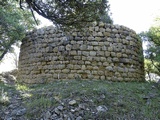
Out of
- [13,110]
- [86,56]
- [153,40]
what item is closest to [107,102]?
[13,110]

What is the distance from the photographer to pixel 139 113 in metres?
4.84

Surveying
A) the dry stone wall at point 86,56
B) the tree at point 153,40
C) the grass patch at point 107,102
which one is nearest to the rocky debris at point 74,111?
the grass patch at point 107,102

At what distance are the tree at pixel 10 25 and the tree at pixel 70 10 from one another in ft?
15.9

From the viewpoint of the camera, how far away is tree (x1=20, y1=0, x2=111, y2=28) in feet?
17.1

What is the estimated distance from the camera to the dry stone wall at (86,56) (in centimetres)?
807

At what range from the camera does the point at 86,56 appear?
813 cm

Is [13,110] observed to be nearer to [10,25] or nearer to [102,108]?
[102,108]

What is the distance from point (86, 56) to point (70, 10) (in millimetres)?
3057

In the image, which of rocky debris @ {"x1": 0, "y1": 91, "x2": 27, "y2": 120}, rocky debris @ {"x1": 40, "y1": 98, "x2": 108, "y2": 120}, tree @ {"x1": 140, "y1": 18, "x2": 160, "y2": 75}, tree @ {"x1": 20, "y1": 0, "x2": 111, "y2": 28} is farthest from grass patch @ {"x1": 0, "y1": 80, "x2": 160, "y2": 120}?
tree @ {"x1": 140, "y1": 18, "x2": 160, "y2": 75}

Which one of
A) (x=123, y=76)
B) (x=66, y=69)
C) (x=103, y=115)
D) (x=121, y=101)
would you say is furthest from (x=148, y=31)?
(x=103, y=115)

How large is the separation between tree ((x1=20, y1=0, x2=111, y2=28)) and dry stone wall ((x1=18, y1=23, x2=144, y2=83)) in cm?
254

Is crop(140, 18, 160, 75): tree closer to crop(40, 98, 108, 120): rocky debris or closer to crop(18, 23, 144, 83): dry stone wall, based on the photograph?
crop(18, 23, 144, 83): dry stone wall

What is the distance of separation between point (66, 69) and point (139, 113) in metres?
3.81

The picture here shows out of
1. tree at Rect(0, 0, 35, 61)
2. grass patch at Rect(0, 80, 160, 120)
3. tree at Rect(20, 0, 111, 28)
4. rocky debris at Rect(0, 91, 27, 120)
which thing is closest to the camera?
rocky debris at Rect(0, 91, 27, 120)
